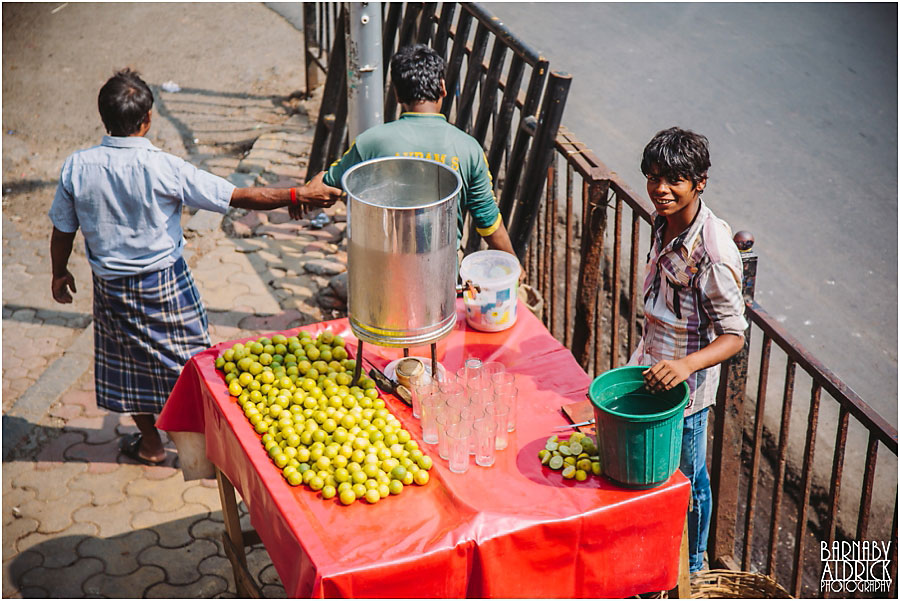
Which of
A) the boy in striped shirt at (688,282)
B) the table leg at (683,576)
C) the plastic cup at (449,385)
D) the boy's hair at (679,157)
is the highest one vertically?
the boy's hair at (679,157)

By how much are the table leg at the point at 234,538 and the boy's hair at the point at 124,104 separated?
Result: 4.93 feet

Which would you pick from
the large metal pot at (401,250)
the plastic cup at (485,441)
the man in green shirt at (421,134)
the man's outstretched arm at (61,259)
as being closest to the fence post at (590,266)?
the man in green shirt at (421,134)

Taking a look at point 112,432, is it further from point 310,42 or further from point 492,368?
point 310,42

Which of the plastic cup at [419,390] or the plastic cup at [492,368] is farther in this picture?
the plastic cup at [492,368]

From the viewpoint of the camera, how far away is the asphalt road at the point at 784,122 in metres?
6.12

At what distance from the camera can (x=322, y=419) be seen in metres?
3.02

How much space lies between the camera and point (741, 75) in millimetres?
8898

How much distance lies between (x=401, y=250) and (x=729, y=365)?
1486 mm

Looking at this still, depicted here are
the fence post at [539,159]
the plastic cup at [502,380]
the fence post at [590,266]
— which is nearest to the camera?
the plastic cup at [502,380]

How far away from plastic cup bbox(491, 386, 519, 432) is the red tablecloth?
42 mm

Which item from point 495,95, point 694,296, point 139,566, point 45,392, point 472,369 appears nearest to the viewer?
point 694,296

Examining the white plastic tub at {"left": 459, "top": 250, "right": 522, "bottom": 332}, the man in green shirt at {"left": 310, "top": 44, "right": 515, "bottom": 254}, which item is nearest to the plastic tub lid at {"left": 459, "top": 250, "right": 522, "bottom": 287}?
the white plastic tub at {"left": 459, "top": 250, "right": 522, "bottom": 332}

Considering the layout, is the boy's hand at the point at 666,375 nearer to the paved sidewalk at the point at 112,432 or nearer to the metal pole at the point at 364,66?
the paved sidewalk at the point at 112,432

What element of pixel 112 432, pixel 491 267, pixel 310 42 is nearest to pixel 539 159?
pixel 491 267
